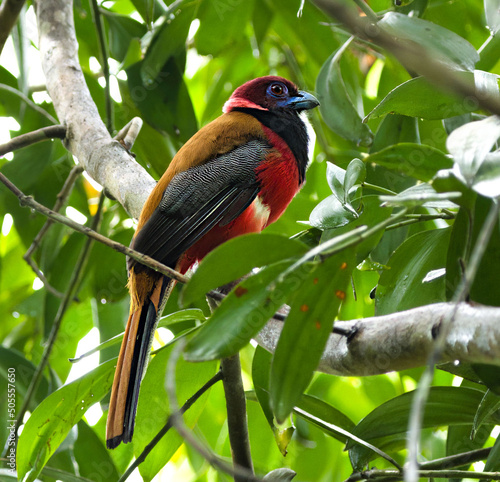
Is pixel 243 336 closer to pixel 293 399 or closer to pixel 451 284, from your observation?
pixel 293 399

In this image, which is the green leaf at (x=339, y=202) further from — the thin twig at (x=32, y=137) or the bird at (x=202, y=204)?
the thin twig at (x=32, y=137)

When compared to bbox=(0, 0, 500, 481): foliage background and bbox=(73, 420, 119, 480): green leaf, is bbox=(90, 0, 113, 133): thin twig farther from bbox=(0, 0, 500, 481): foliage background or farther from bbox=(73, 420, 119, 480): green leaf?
bbox=(73, 420, 119, 480): green leaf

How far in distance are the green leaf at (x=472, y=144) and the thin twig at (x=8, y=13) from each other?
180 cm

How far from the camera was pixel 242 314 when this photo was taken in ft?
3.84

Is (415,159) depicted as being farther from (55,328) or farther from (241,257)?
(55,328)

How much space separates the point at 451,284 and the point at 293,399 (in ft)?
1.64

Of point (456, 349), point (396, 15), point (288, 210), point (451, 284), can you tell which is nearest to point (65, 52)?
point (288, 210)

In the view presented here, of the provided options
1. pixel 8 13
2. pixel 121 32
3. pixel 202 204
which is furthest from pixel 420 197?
pixel 121 32

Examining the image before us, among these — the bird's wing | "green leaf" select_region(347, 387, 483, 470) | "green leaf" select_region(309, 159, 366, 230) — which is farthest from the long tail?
"green leaf" select_region(309, 159, 366, 230)

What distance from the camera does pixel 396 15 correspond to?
188 cm

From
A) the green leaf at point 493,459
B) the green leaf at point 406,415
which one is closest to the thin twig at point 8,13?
the green leaf at point 406,415

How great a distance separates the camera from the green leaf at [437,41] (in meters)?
1.72

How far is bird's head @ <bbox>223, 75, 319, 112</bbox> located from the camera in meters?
3.64

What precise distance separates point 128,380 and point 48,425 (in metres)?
0.29
